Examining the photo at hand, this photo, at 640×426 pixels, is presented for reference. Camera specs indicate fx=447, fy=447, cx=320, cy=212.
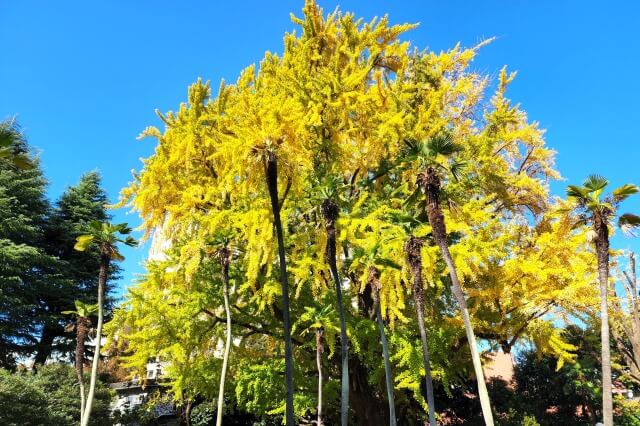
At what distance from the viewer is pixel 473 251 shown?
1012cm

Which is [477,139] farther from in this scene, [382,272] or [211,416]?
[211,416]

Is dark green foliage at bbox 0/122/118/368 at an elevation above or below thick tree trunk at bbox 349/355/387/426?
above

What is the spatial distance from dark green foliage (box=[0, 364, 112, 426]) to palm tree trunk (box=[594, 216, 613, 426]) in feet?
54.9

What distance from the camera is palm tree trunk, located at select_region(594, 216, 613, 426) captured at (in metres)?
9.18

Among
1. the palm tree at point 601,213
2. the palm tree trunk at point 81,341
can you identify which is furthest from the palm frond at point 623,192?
the palm tree trunk at point 81,341

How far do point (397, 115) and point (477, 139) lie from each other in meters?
2.49

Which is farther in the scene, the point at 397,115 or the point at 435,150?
the point at 397,115

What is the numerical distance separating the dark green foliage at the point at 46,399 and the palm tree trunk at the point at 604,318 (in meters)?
16.7

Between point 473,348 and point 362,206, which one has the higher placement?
point 362,206

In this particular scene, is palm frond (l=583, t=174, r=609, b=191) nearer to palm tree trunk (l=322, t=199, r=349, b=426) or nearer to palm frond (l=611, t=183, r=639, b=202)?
palm frond (l=611, t=183, r=639, b=202)

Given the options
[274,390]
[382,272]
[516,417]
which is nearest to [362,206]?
[382,272]

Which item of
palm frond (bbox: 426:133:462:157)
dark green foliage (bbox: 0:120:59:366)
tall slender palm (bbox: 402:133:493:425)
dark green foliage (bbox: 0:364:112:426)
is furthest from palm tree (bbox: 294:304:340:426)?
dark green foliage (bbox: 0:120:59:366)

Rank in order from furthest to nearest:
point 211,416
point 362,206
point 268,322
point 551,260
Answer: point 211,416
point 268,322
point 362,206
point 551,260

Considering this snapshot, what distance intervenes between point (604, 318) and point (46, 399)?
58.3 feet
